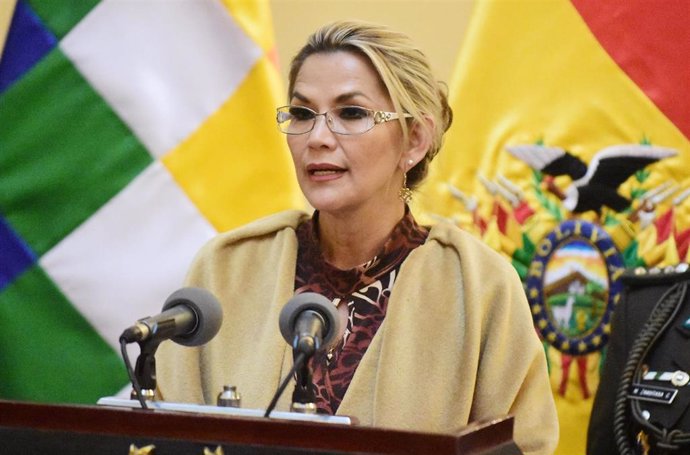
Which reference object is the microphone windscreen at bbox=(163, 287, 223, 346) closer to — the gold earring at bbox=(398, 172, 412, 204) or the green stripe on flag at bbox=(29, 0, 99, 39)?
the gold earring at bbox=(398, 172, 412, 204)

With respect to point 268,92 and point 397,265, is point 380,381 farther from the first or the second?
point 268,92

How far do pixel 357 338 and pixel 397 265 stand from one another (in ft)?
0.58

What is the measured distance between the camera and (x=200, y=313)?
165 centimetres

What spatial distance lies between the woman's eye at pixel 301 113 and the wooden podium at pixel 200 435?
838 millimetres

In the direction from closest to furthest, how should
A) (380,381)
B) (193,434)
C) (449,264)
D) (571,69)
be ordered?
(193,434) < (380,381) < (449,264) < (571,69)

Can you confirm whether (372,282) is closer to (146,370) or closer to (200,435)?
(146,370)

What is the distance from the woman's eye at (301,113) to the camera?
2127 mm

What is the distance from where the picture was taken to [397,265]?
216 centimetres

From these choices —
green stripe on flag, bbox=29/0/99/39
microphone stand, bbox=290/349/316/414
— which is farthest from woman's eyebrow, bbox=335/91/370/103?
green stripe on flag, bbox=29/0/99/39

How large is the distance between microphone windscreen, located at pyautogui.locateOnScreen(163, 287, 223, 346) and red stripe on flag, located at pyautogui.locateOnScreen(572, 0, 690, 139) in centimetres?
143

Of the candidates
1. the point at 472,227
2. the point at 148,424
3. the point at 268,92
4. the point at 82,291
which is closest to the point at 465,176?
the point at 472,227

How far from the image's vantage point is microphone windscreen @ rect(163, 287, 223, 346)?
1.65 m

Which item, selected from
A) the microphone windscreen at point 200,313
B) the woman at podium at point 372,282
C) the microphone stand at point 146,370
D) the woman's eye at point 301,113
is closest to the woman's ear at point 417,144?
the woman at podium at point 372,282

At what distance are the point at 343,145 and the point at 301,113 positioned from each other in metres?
0.12
